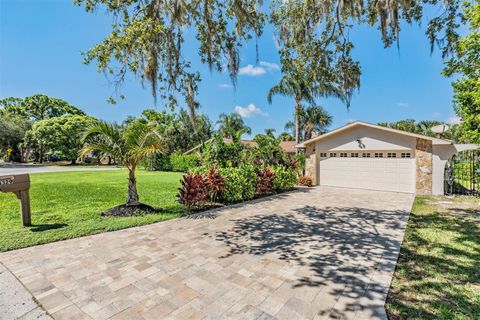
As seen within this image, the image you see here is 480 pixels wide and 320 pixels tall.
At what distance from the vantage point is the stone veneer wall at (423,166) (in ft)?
34.1

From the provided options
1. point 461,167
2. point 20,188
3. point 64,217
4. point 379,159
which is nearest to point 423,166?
point 379,159

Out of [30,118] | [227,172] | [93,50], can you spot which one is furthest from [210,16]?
[30,118]

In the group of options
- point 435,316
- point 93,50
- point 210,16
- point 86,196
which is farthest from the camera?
point 86,196

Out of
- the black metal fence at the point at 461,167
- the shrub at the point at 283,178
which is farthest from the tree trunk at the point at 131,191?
the black metal fence at the point at 461,167

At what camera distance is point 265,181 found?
10000mm

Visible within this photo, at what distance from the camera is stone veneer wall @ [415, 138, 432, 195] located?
10406mm

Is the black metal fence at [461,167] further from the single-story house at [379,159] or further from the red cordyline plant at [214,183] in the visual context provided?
the red cordyline plant at [214,183]

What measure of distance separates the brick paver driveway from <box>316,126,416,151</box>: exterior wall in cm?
684

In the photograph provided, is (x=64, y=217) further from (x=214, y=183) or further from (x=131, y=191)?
A: (x=214, y=183)

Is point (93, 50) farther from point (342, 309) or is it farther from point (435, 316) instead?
point (435, 316)

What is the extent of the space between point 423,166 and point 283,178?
641 centimetres

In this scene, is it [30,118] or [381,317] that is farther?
[30,118]

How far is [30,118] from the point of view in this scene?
4097cm

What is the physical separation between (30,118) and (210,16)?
5130 centimetres
